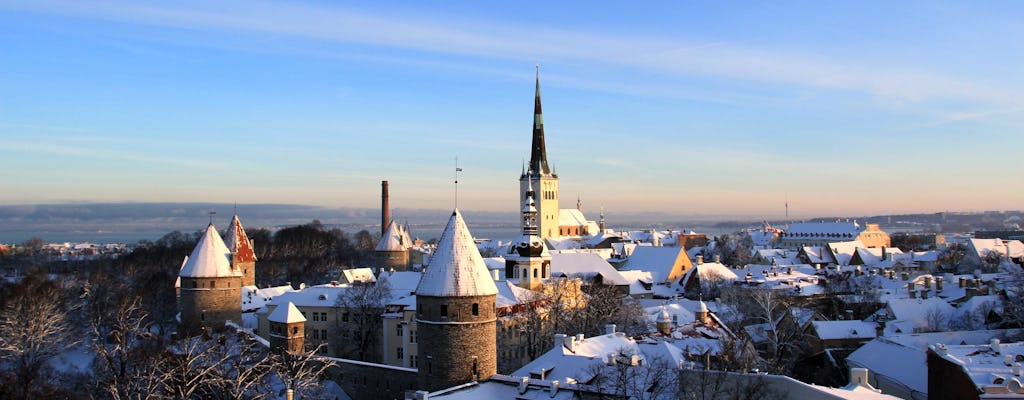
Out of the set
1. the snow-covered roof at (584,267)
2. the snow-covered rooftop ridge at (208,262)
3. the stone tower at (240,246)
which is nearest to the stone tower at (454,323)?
the snow-covered rooftop ridge at (208,262)

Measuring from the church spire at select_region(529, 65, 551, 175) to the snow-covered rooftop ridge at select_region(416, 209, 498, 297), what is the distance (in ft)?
254

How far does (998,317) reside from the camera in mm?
42344

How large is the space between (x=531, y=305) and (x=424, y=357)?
14.7m

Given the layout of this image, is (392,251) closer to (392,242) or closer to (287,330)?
(392,242)

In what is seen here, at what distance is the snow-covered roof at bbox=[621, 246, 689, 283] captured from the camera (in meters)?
79.9

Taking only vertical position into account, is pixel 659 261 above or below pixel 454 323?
below

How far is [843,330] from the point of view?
138 ft

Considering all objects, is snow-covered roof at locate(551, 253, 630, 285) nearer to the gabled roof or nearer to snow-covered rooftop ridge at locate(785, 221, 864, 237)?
the gabled roof

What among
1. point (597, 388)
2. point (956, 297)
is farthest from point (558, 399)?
point (956, 297)

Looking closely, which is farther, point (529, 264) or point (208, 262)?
point (529, 264)

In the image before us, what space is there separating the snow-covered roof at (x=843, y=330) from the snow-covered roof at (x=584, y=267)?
2596 cm

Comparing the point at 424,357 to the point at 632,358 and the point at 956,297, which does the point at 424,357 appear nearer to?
the point at 632,358

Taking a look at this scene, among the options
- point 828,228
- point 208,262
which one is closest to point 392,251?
point 208,262

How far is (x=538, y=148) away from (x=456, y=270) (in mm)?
80710
